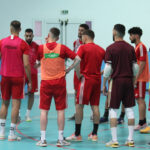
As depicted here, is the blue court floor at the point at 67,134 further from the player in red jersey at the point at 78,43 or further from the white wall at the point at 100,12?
the white wall at the point at 100,12

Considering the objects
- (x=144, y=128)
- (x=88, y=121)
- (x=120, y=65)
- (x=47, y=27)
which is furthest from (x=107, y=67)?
(x=47, y=27)

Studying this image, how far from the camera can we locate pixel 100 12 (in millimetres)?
11922

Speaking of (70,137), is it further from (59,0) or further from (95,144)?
(59,0)

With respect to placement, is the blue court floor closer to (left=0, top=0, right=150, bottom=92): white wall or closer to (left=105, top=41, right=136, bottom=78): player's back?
(left=105, top=41, right=136, bottom=78): player's back

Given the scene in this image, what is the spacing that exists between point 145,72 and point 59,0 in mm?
6953

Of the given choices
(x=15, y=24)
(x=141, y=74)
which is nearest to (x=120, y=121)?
(x=141, y=74)

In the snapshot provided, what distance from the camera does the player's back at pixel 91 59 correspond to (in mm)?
4820

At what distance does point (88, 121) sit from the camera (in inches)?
259

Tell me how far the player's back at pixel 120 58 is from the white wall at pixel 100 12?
7410 millimetres

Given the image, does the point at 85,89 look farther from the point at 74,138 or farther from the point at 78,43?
the point at 78,43

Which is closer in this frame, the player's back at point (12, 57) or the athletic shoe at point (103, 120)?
the player's back at point (12, 57)

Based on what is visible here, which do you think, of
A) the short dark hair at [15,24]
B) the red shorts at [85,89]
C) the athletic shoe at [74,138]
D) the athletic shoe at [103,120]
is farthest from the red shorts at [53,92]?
the athletic shoe at [103,120]

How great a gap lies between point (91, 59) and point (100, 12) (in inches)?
291

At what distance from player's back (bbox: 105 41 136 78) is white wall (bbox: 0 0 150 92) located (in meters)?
7.41
